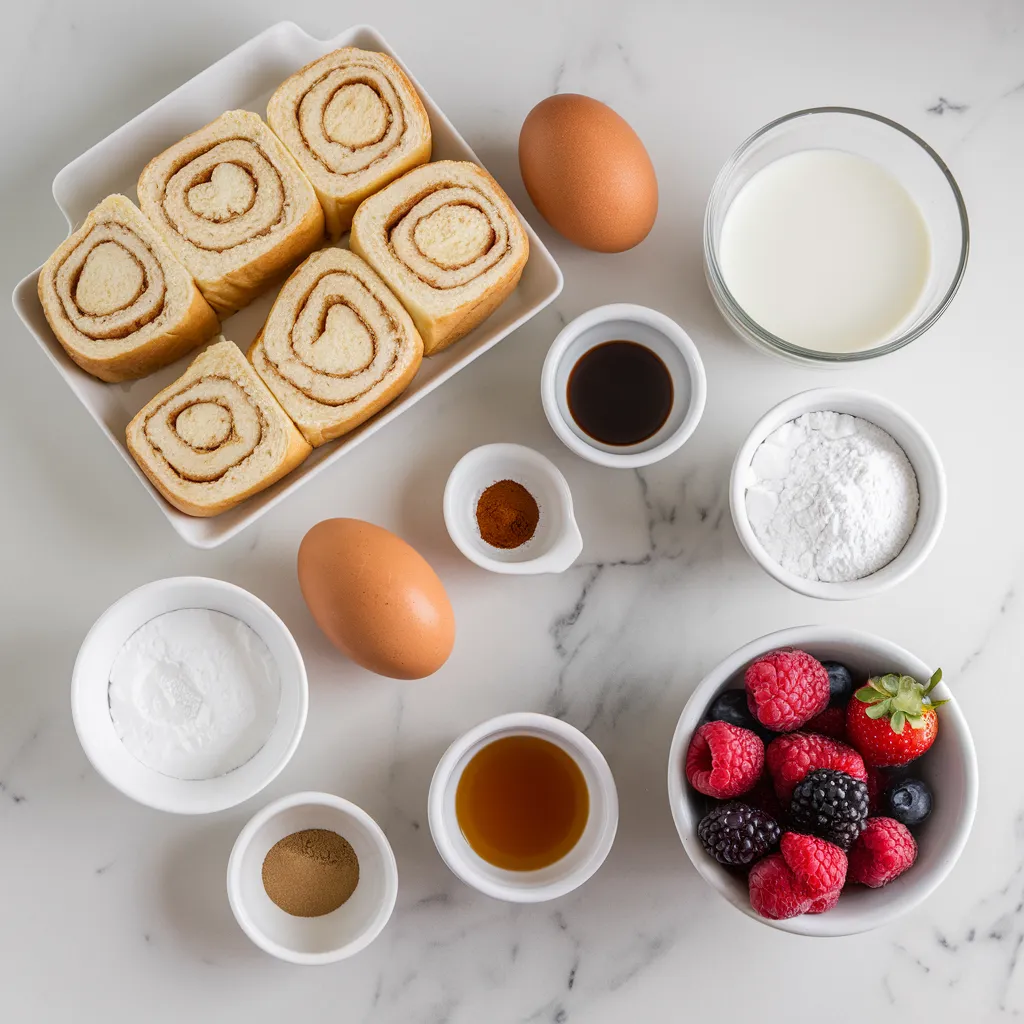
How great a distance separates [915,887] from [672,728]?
1.15 feet

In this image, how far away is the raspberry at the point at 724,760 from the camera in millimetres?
1072

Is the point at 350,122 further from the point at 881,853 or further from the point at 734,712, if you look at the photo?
the point at 881,853

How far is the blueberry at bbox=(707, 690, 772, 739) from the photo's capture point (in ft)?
3.78

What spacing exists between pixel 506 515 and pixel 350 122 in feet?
1.82

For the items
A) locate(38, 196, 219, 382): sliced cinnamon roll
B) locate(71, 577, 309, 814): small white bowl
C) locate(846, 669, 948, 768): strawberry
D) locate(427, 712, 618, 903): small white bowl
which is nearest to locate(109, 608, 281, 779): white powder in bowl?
locate(71, 577, 309, 814): small white bowl

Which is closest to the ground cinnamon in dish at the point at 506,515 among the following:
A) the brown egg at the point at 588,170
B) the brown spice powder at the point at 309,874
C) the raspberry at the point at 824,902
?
the brown egg at the point at 588,170

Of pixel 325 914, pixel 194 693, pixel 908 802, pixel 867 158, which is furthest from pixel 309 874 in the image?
pixel 867 158

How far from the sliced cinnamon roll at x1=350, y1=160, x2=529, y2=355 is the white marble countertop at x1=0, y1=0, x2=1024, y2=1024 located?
109 millimetres

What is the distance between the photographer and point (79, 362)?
1223 mm

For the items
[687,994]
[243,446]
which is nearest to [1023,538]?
[687,994]

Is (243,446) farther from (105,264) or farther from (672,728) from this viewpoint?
(672,728)

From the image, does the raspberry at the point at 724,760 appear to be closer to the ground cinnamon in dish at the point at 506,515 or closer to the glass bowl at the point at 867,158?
the ground cinnamon in dish at the point at 506,515

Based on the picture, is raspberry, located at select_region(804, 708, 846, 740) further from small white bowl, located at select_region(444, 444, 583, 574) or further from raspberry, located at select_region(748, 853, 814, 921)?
small white bowl, located at select_region(444, 444, 583, 574)

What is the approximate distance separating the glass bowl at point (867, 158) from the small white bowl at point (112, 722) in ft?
2.33
